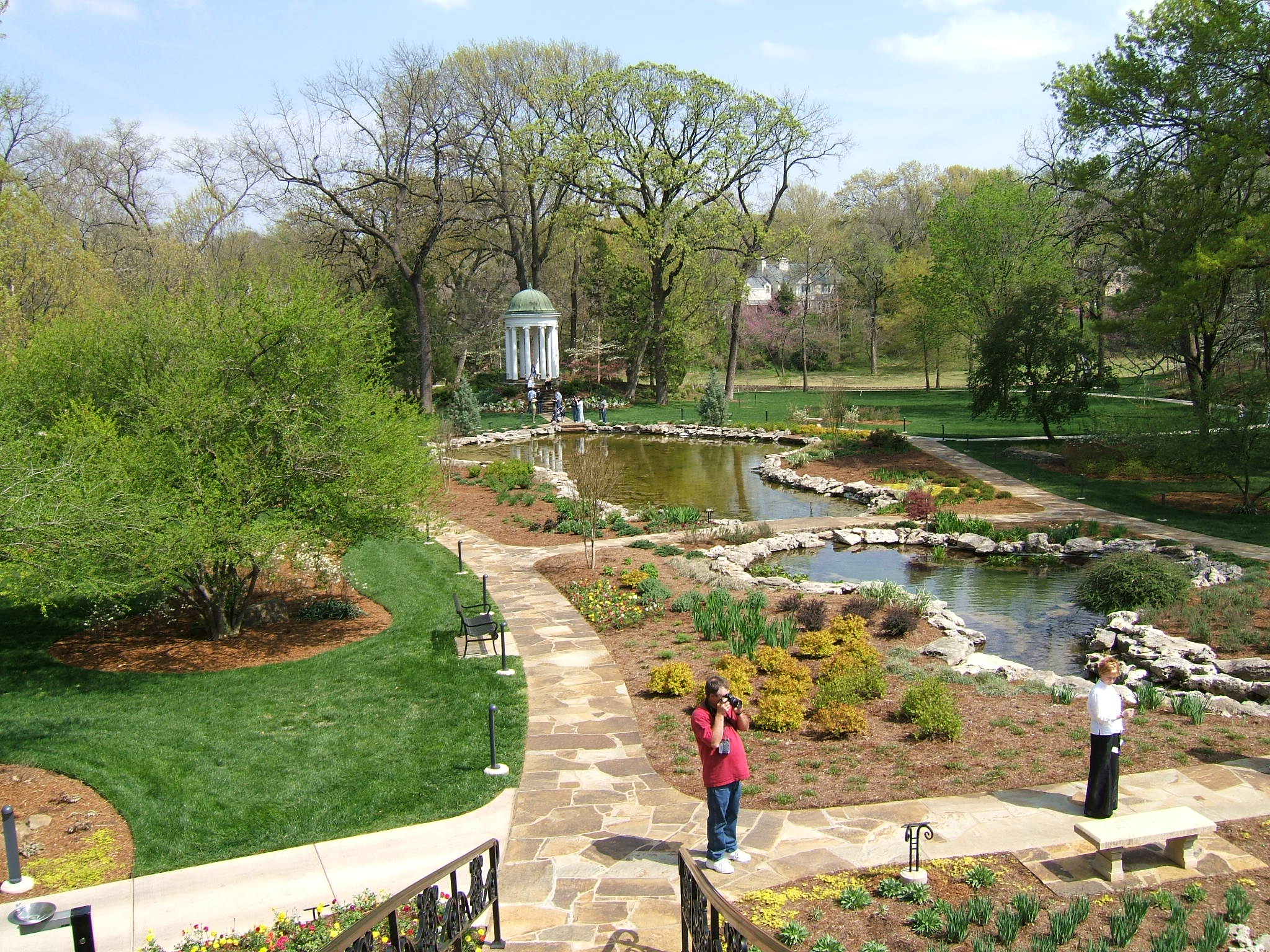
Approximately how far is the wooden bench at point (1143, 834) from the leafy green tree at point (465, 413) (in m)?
30.9

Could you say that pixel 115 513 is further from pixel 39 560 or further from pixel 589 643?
pixel 589 643

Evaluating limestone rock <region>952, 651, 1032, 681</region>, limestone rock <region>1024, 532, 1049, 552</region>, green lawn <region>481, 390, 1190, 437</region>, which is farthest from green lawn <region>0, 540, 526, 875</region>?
green lawn <region>481, 390, 1190, 437</region>

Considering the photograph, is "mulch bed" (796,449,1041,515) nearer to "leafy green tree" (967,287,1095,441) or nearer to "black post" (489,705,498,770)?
"leafy green tree" (967,287,1095,441)

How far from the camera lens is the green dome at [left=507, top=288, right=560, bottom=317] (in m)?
41.3

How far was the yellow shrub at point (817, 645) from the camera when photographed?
Answer: 12195mm

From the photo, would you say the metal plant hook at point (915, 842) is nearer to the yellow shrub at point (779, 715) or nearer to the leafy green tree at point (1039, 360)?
the yellow shrub at point (779, 715)

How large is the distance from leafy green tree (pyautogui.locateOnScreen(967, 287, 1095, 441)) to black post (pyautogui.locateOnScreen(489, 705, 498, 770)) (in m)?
25.2

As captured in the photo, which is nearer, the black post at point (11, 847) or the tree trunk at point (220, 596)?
the black post at point (11, 847)

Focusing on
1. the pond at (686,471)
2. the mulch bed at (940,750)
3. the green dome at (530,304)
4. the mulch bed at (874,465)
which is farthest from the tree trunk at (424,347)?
the mulch bed at (940,750)

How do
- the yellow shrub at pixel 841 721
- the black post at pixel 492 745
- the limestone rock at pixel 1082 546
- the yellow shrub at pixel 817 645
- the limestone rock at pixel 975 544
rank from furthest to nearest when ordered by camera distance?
the limestone rock at pixel 975 544 → the limestone rock at pixel 1082 546 → the yellow shrub at pixel 817 645 → the yellow shrub at pixel 841 721 → the black post at pixel 492 745

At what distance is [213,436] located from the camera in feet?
39.4

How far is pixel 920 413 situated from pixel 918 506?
21.7 m

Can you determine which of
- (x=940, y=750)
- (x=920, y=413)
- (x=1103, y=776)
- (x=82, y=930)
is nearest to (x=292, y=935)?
(x=82, y=930)

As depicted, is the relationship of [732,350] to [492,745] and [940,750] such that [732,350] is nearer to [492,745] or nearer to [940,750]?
[940,750]
